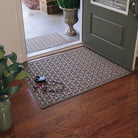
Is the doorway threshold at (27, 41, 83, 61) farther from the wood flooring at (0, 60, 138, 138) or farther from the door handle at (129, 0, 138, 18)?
the door handle at (129, 0, 138, 18)

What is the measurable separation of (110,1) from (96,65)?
0.82 meters

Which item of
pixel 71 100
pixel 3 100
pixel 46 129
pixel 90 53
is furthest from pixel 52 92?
pixel 90 53

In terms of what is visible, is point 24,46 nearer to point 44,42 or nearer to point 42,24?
point 44,42

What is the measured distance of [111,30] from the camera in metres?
2.93

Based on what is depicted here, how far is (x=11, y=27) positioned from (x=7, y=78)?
1.16 metres

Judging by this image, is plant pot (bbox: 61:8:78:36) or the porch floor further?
the porch floor

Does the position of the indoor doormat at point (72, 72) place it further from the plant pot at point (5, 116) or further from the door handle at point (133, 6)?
the door handle at point (133, 6)

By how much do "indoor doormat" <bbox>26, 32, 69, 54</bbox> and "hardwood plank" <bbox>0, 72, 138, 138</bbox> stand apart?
0.97 metres

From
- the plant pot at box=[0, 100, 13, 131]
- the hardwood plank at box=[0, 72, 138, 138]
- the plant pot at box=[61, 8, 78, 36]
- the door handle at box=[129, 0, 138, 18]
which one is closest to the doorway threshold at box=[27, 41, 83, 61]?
the plant pot at box=[61, 8, 78, 36]

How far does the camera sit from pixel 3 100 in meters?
1.87

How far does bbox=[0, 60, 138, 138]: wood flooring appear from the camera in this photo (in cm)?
201

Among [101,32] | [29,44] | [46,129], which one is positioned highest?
A: [101,32]

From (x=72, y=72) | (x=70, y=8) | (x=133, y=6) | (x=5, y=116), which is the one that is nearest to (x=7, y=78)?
(x=5, y=116)

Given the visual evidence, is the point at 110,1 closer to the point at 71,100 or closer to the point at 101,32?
the point at 101,32
